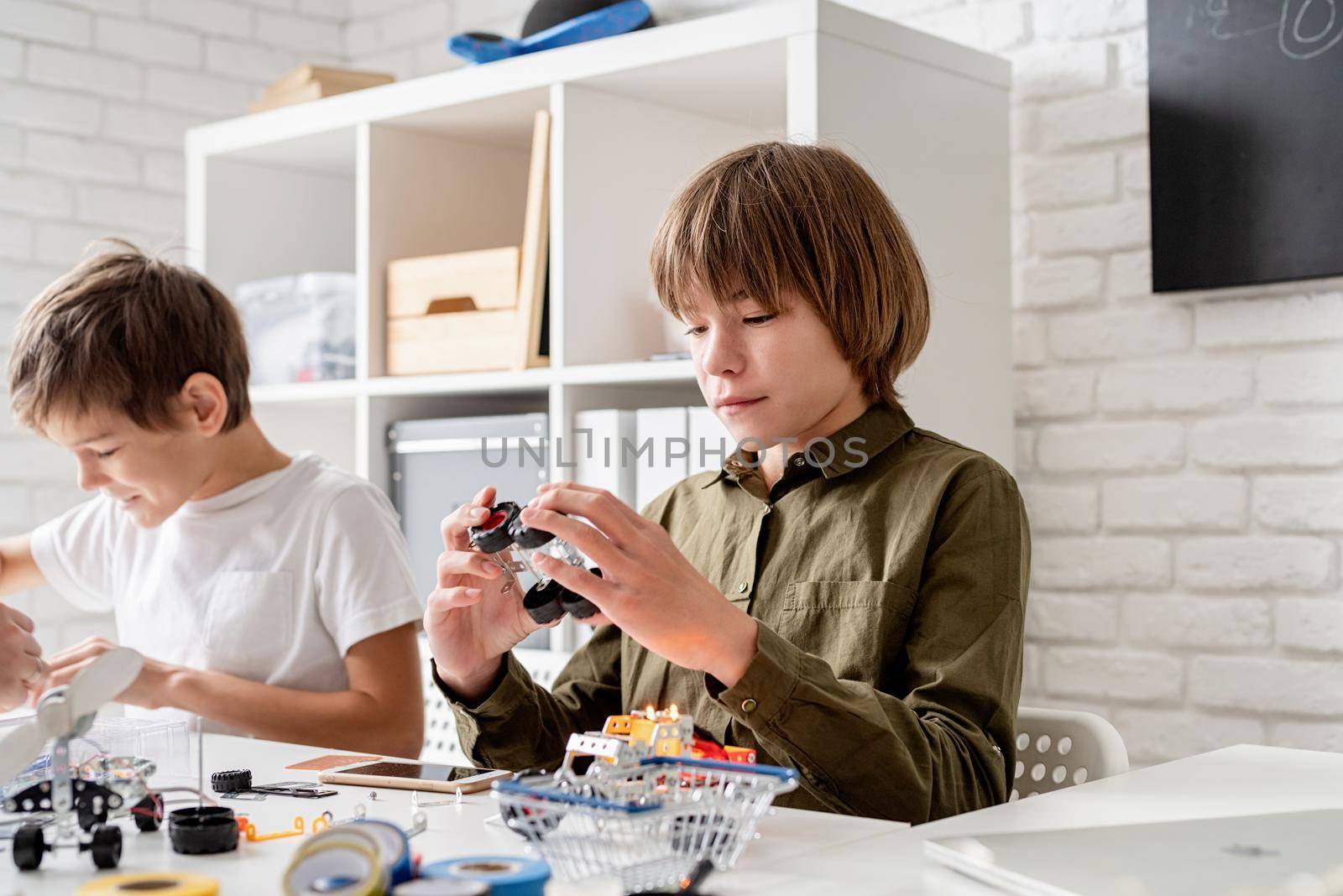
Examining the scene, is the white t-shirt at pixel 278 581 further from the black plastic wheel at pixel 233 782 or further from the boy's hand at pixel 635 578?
the boy's hand at pixel 635 578

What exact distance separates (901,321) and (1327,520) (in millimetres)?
826

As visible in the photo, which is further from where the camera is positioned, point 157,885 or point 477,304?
point 477,304

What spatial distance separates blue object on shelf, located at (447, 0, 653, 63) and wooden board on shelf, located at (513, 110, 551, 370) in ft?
0.42

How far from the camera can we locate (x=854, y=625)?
115 cm

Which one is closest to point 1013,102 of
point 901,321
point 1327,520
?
point 1327,520

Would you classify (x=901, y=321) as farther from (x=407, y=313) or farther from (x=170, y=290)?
(x=407, y=313)

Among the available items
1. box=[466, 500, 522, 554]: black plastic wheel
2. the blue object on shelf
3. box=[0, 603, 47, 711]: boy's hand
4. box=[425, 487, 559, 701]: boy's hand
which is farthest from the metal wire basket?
the blue object on shelf

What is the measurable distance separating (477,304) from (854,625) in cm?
126

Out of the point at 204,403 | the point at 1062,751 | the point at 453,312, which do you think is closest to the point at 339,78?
the point at 453,312

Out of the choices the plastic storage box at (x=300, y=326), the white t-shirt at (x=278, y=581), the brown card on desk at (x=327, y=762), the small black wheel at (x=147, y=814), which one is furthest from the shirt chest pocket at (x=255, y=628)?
the plastic storage box at (x=300, y=326)

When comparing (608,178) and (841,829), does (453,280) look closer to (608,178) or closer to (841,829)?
(608,178)

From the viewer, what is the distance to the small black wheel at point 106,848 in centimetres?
78

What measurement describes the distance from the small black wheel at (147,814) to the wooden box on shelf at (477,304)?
134 cm

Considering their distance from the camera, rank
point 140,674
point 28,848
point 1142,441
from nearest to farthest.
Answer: point 28,848
point 140,674
point 1142,441
